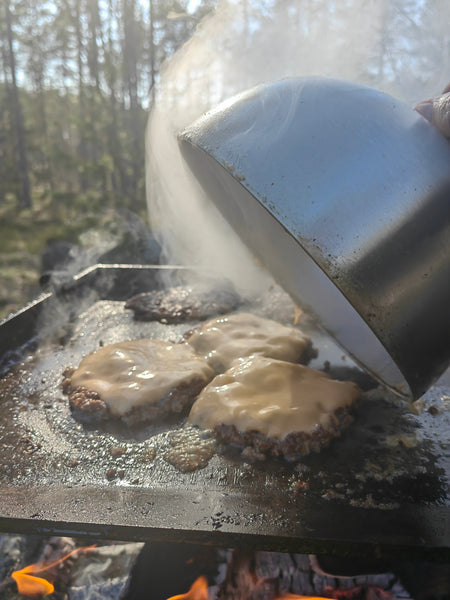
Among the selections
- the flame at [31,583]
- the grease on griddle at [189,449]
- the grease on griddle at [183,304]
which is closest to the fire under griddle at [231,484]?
the grease on griddle at [189,449]

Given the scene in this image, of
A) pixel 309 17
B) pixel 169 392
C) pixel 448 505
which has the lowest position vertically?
pixel 448 505

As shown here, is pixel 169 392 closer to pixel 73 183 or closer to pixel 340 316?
pixel 340 316

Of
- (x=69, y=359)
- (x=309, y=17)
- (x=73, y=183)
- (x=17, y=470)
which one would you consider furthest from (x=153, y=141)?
(x=73, y=183)

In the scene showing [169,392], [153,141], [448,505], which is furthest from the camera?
[153,141]

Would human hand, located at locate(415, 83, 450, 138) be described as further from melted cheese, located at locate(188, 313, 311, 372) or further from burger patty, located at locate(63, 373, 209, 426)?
burger patty, located at locate(63, 373, 209, 426)

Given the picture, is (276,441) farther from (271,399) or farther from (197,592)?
(197,592)

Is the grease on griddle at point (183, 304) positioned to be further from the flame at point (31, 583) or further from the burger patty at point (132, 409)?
the flame at point (31, 583)

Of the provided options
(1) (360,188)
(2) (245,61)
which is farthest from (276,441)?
(2) (245,61)
